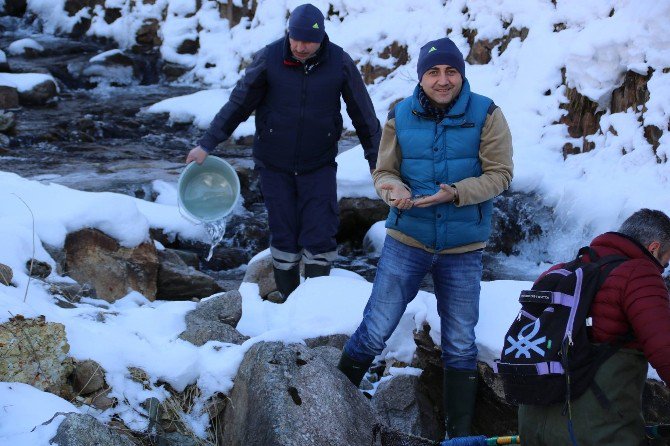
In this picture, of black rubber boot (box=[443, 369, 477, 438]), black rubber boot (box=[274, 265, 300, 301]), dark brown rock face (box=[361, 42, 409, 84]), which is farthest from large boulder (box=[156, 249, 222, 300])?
dark brown rock face (box=[361, 42, 409, 84])

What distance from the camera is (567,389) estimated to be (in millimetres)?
2268

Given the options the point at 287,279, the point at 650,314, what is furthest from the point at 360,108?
the point at 650,314

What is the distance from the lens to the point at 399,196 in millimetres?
3035

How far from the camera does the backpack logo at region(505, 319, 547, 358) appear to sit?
2326 millimetres

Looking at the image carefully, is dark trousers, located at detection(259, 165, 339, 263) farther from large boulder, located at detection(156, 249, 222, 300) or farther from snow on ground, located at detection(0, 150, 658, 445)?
large boulder, located at detection(156, 249, 222, 300)

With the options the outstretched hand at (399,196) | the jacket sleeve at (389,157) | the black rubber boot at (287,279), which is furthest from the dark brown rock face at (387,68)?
the outstretched hand at (399,196)

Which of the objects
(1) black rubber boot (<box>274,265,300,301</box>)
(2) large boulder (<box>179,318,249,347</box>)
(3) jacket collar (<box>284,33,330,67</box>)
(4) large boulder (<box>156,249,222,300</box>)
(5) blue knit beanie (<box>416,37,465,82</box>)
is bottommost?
(4) large boulder (<box>156,249,222,300</box>)

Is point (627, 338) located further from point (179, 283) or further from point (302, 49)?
point (179, 283)

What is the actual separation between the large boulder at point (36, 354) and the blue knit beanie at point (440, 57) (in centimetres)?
169

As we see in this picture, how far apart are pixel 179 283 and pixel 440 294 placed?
11.1ft

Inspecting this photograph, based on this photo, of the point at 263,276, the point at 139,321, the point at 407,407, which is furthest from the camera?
the point at 263,276

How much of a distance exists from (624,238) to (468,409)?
4.01 ft

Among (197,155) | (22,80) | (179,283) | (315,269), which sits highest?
(197,155)

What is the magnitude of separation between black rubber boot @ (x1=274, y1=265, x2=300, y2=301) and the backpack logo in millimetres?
2595
